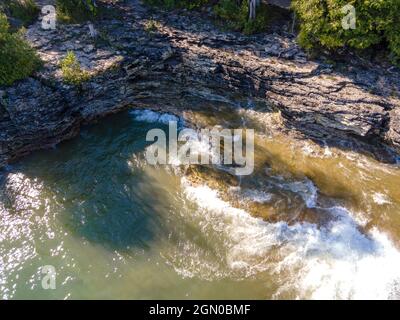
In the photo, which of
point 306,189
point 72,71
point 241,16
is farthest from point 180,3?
point 306,189

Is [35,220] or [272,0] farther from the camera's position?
[272,0]

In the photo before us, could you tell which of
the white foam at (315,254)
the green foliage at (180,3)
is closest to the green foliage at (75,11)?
the green foliage at (180,3)

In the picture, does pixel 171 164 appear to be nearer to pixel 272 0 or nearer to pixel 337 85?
pixel 337 85

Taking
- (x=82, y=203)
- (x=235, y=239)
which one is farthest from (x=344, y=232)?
(x=82, y=203)

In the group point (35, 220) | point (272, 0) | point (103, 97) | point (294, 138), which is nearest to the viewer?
point (35, 220)

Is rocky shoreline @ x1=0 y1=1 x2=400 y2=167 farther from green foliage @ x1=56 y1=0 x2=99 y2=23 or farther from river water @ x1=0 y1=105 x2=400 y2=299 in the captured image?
river water @ x1=0 y1=105 x2=400 y2=299

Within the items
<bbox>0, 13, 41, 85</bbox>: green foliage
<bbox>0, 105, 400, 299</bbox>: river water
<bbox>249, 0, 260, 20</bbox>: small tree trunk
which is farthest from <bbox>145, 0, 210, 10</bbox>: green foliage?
<bbox>0, 105, 400, 299</bbox>: river water
